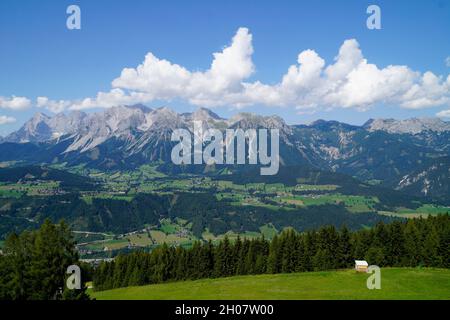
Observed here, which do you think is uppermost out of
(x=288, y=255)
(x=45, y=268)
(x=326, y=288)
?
(x=45, y=268)

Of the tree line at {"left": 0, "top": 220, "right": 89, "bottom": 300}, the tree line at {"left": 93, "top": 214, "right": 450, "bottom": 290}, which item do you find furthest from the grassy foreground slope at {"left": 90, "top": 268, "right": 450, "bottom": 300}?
the tree line at {"left": 0, "top": 220, "right": 89, "bottom": 300}

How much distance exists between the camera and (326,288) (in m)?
63.0

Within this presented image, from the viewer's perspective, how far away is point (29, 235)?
5253 centimetres

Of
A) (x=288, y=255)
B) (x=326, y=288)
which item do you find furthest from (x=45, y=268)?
(x=288, y=255)

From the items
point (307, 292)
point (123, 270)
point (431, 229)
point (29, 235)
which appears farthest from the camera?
point (123, 270)

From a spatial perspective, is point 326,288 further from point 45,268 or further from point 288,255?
point 45,268

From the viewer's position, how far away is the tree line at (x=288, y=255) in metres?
93.6

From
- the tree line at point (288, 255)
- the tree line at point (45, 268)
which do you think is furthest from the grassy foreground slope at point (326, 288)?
the tree line at point (45, 268)

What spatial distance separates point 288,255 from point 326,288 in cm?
3290

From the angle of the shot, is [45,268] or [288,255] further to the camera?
[288,255]
